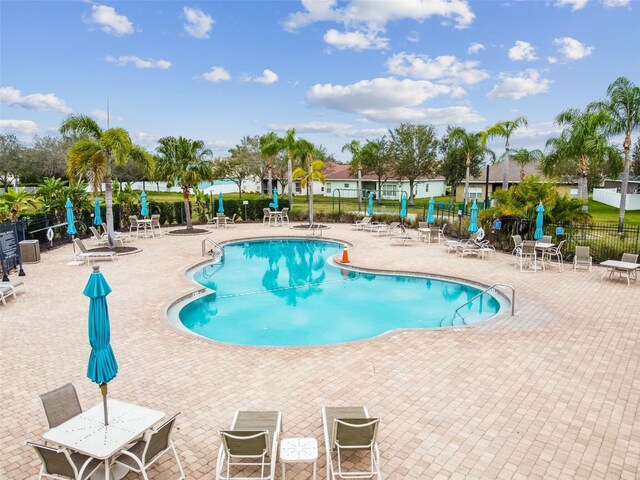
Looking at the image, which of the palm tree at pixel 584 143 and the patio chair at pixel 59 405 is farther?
the palm tree at pixel 584 143

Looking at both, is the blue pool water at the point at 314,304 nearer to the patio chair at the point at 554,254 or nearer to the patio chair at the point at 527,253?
the patio chair at the point at 527,253

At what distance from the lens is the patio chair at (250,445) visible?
463 cm

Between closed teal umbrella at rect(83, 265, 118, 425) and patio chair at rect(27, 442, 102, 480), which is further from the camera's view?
closed teal umbrella at rect(83, 265, 118, 425)

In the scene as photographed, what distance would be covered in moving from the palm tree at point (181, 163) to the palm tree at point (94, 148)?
5626 mm

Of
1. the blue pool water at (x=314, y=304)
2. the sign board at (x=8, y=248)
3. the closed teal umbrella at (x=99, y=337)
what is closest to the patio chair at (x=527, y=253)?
the blue pool water at (x=314, y=304)

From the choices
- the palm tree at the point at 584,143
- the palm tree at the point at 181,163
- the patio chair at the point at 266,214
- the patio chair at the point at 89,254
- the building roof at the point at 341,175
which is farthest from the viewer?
the building roof at the point at 341,175

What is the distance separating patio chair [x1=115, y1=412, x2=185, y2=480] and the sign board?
424 inches

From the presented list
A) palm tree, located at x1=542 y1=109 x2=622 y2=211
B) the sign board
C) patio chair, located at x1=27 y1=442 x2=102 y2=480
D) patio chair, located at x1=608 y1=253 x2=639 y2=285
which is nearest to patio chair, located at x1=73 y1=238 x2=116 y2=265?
the sign board

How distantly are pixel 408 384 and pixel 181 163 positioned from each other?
2016 centimetres

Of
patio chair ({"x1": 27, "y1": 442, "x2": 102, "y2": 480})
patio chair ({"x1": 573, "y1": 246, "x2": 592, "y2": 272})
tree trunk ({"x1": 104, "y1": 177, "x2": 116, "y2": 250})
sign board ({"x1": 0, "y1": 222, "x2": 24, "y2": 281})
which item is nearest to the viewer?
patio chair ({"x1": 27, "y1": 442, "x2": 102, "y2": 480})

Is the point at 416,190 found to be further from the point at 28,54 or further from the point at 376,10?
the point at 28,54

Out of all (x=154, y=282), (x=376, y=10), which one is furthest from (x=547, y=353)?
(x=376, y=10)

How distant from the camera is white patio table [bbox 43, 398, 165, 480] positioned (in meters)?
4.54

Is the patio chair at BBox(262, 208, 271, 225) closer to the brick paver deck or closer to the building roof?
the brick paver deck
